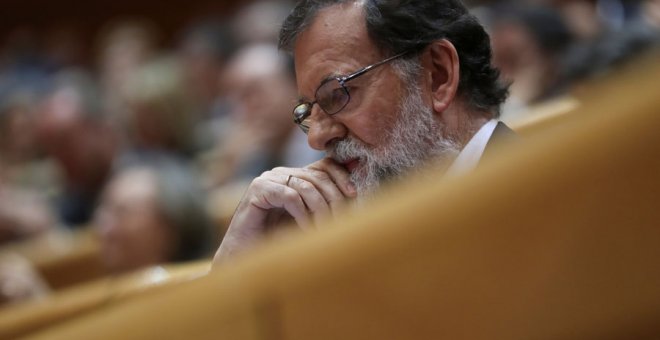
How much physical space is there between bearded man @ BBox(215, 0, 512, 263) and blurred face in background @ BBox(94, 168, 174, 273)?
0.58 meters

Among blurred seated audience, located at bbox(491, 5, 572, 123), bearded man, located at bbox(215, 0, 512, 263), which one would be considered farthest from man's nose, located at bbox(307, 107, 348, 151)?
blurred seated audience, located at bbox(491, 5, 572, 123)

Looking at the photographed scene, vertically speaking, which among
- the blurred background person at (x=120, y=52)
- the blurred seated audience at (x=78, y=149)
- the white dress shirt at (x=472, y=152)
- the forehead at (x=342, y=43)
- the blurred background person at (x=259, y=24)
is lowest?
the white dress shirt at (x=472, y=152)

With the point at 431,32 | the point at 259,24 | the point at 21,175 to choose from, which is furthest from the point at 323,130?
the point at 21,175

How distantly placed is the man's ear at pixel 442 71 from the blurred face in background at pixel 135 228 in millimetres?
662

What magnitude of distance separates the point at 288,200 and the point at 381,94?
0.43ft

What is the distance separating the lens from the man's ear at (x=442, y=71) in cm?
91

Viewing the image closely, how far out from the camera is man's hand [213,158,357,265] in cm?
92

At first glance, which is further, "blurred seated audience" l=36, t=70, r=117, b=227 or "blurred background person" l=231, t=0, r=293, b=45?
"blurred background person" l=231, t=0, r=293, b=45

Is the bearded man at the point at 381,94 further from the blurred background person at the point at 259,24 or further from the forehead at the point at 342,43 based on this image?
the blurred background person at the point at 259,24

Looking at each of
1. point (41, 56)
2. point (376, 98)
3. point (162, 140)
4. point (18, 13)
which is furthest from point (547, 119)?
point (18, 13)

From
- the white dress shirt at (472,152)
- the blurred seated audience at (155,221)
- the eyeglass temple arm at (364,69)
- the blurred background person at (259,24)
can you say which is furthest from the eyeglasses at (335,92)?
the blurred background person at (259,24)

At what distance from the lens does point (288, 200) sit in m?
0.94

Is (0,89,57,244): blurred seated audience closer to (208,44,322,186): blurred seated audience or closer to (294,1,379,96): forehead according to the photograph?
(208,44,322,186): blurred seated audience

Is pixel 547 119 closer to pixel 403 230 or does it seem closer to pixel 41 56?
pixel 403 230
